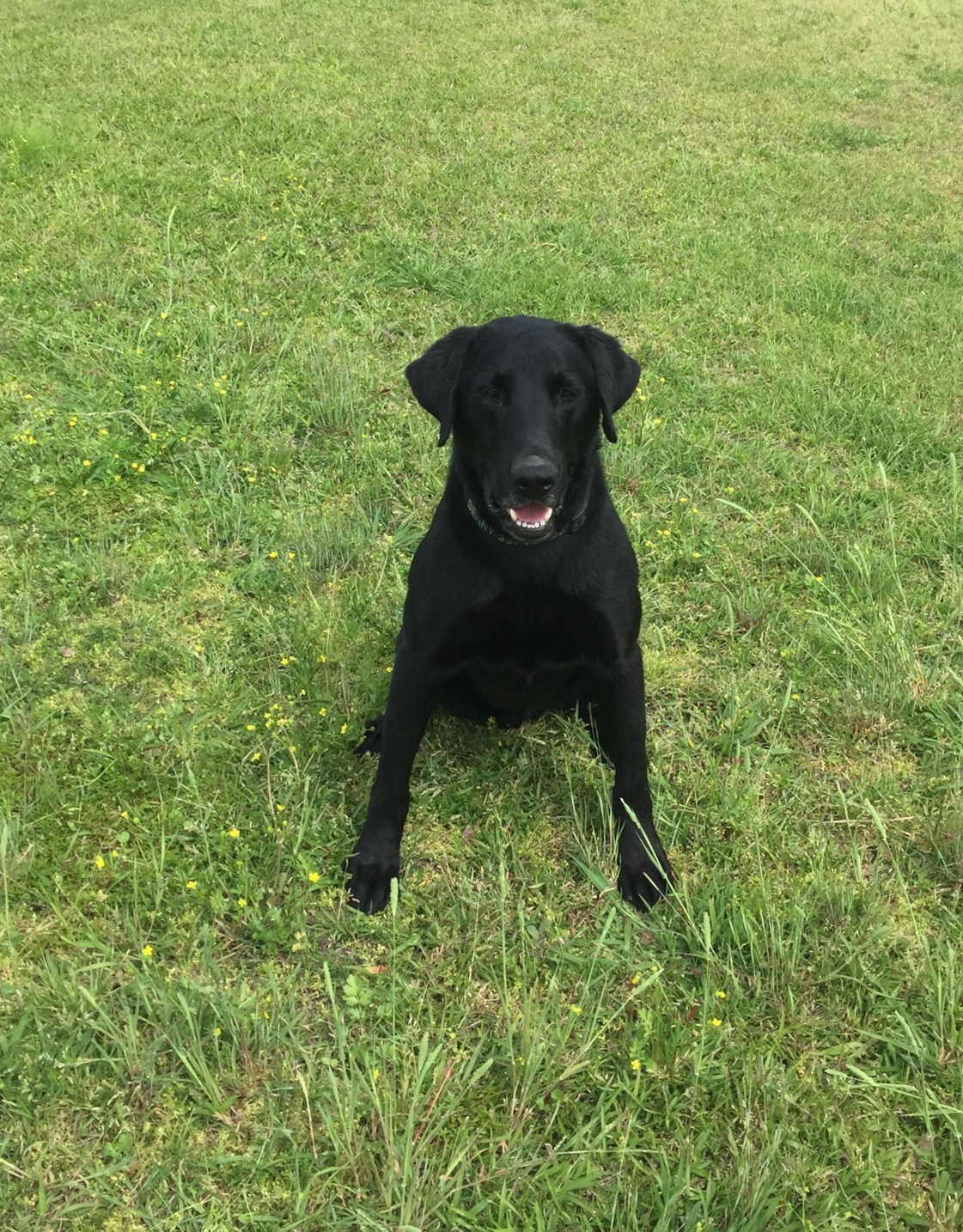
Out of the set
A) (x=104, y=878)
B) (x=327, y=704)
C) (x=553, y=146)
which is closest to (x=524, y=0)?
(x=553, y=146)

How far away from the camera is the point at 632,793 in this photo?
2.59m

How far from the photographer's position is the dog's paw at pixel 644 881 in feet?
8.14

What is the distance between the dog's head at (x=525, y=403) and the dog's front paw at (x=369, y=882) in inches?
38.3

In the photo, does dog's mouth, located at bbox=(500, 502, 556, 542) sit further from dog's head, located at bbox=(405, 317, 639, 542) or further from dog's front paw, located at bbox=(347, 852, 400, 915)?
dog's front paw, located at bbox=(347, 852, 400, 915)

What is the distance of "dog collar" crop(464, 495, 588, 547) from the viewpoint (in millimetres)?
2361

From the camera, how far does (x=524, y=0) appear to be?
1220 cm

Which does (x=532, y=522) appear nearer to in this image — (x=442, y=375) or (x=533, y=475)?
(x=533, y=475)

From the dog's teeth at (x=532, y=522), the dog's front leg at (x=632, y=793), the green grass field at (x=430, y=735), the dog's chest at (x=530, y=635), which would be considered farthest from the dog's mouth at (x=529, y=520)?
the green grass field at (x=430, y=735)

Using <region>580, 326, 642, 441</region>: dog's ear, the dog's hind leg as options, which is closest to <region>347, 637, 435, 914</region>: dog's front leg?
the dog's hind leg

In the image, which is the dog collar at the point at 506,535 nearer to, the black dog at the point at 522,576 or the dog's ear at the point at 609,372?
the black dog at the point at 522,576

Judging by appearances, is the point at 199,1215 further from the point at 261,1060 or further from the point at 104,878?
the point at 104,878

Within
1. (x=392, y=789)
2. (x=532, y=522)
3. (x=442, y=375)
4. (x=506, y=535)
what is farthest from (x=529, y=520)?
(x=392, y=789)

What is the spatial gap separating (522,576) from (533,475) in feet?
0.98

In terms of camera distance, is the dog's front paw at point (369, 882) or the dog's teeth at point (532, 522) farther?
the dog's front paw at point (369, 882)
